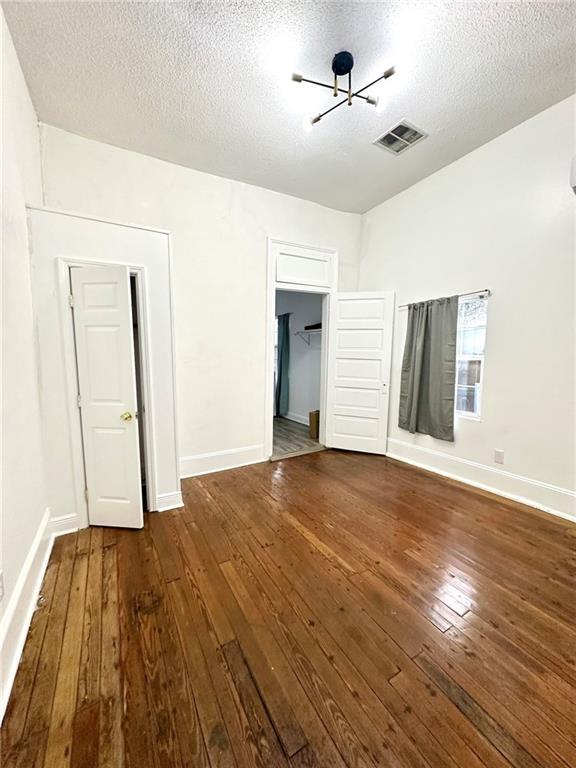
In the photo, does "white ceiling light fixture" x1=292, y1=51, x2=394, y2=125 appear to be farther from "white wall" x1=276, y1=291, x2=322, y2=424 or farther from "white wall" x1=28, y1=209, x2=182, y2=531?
"white wall" x1=276, y1=291, x2=322, y2=424

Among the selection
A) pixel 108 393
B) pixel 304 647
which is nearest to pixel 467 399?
pixel 304 647

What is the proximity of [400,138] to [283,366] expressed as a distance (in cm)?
429

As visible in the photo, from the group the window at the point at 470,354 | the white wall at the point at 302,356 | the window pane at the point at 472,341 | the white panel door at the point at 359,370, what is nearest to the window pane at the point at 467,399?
the window at the point at 470,354

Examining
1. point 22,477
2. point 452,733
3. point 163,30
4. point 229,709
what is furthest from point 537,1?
point 22,477

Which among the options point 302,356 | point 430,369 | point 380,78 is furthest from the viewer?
point 302,356

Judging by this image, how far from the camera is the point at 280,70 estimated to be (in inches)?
83.5

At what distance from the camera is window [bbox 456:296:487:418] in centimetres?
310

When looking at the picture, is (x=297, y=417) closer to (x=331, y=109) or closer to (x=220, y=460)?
(x=220, y=460)

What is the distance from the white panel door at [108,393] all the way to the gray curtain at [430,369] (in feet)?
9.80

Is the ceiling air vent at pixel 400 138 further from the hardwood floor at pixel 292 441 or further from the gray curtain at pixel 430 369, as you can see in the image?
the hardwood floor at pixel 292 441

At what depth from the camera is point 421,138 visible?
9.24 feet

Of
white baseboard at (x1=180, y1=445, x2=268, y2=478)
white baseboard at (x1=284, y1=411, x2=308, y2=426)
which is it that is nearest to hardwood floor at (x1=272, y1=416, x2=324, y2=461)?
white baseboard at (x1=284, y1=411, x2=308, y2=426)

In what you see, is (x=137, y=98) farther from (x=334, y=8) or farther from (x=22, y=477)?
(x=22, y=477)

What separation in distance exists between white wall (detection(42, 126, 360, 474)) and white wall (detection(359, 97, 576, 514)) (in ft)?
5.49
